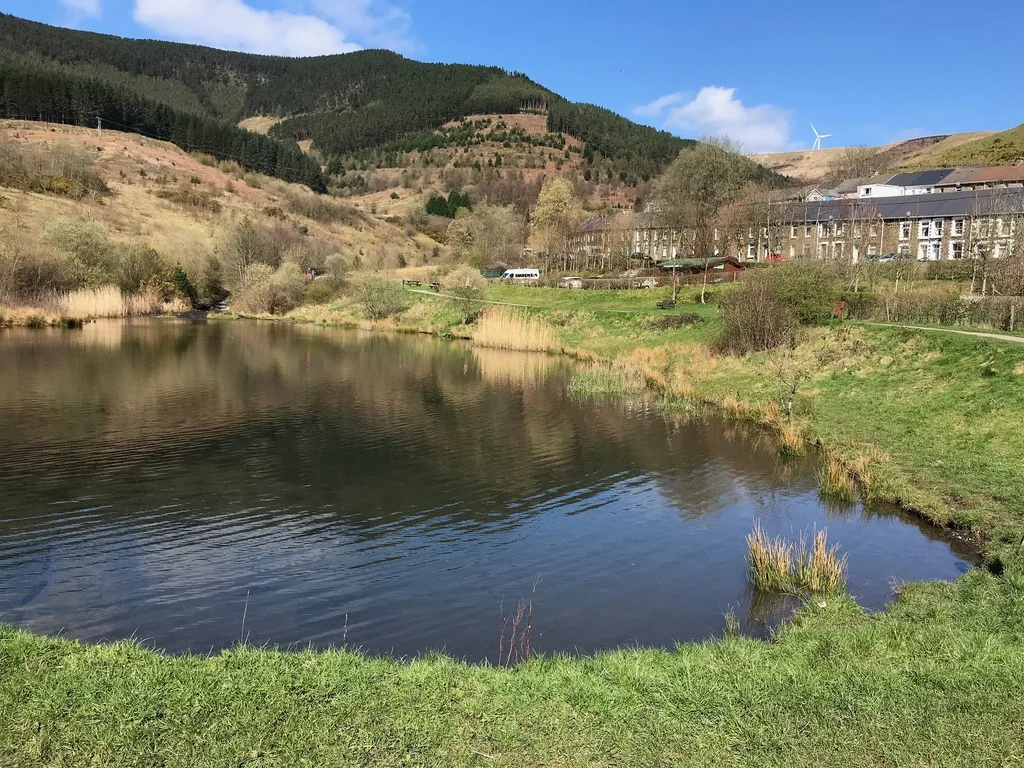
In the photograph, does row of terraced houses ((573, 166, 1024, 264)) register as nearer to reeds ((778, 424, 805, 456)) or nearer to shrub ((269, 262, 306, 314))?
shrub ((269, 262, 306, 314))

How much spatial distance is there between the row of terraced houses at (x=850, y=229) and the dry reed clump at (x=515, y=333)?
24973mm

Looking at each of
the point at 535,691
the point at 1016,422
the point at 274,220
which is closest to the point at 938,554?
the point at 1016,422

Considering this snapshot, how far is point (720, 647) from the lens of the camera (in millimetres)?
9477

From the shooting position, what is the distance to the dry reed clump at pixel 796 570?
12.2m

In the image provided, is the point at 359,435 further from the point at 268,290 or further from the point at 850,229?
the point at 850,229

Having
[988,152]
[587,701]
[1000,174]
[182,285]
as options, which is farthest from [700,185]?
[988,152]

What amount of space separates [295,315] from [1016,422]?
60.3 m

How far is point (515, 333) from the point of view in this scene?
48438 millimetres

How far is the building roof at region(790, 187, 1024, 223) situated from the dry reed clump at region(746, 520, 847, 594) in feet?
187

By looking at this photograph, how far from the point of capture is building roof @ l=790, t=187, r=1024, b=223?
60.8 m

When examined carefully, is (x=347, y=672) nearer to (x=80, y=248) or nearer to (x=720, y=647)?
(x=720, y=647)

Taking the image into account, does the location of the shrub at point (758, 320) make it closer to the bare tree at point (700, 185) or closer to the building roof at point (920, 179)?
the bare tree at point (700, 185)

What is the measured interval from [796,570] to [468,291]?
46.3 metres

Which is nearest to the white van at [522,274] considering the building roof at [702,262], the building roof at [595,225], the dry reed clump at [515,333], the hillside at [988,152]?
the building roof at [595,225]
